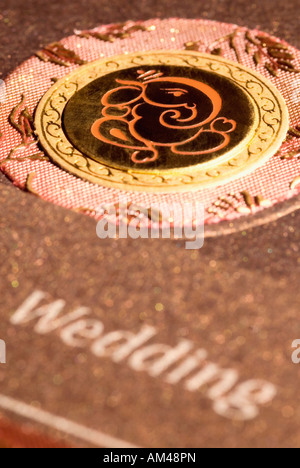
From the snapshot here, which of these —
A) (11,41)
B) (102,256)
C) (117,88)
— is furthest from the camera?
(11,41)

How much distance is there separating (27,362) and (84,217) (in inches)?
6.4

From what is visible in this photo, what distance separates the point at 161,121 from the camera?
0.69 metres

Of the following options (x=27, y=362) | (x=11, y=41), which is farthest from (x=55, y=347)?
(x=11, y=41)

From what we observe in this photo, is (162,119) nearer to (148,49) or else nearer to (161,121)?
(161,121)

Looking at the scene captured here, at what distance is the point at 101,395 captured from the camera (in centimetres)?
50

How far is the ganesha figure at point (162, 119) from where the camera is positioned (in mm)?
667

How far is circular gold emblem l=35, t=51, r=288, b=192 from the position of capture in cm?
65

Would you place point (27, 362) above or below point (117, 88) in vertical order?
below

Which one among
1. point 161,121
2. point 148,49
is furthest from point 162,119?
point 148,49

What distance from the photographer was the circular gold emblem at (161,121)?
0.65m

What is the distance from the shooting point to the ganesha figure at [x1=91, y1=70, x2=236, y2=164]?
0.67m
